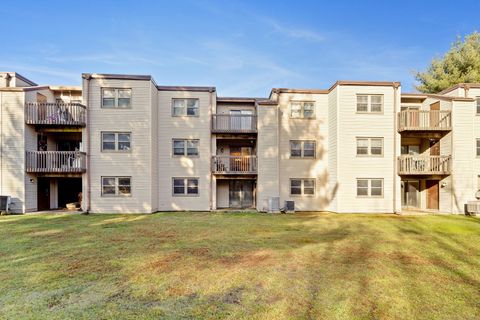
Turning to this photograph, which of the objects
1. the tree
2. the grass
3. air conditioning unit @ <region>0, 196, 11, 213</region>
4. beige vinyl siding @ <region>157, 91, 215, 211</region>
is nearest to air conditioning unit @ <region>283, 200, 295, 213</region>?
beige vinyl siding @ <region>157, 91, 215, 211</region>

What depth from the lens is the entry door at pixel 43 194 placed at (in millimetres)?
18141

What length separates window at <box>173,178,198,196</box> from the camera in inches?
753

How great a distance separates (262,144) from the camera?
18984mm

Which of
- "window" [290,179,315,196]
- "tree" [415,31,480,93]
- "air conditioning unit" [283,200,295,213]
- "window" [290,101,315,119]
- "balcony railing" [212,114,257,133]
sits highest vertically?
"tree" [415,31,480,93]

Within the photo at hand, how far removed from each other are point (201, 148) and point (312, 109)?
873 centimetres

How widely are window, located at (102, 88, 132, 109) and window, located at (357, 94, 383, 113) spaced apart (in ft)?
52.1

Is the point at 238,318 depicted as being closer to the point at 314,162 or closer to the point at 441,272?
the point at 441,272

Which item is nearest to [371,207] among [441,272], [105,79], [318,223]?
[318,223]

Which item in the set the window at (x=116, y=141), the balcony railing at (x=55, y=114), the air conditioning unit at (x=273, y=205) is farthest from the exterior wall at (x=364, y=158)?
the balcony railing at (x=55, y=114)

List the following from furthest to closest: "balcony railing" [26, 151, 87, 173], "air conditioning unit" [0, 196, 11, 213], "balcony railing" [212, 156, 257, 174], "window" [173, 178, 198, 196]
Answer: "window" [173, 178, 198, 196]
"balcony railing" [212, 156, 257, 174]
"balcony railing" [26, 151, 87, 173]
"air conditioning unit" [0, 196, 11, 213]

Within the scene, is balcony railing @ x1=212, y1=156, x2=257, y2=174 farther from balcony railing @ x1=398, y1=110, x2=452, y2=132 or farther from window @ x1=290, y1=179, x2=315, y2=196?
balcony railing @ x1=398, y1=110, x2=452, y2=132

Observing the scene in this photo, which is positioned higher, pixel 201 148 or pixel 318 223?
pixel 201 148

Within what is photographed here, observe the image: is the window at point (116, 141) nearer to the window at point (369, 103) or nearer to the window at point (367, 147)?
the window at point (367, 147)

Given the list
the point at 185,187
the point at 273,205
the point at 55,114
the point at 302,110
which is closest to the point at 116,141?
the point at 55,114
